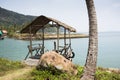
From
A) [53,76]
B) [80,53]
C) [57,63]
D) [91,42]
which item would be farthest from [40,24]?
[80,53]

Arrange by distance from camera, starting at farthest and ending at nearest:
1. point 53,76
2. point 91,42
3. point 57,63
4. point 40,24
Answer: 1. point 40,24
2. point 57,63
3. point 53,76
4. point 91,42

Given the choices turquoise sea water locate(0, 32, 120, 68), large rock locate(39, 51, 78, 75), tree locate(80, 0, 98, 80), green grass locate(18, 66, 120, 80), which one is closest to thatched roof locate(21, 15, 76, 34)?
large rock locate(39, 51, 78, 75)

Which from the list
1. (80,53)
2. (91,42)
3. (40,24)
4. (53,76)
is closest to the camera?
(91,42)

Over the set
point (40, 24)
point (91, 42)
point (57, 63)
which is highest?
point (40, 24)

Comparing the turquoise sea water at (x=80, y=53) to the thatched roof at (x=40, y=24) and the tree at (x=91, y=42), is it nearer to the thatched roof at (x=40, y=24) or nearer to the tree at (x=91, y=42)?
the thatched roof at (x=40, y=24)

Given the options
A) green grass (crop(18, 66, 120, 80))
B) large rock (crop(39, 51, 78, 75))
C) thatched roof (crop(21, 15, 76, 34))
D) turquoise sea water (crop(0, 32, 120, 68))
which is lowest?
turquoise sea water (crop(0, 32, 120, 68))

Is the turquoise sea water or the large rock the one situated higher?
the large rock

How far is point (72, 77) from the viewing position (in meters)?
13.9

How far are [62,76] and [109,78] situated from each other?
9.93 ft

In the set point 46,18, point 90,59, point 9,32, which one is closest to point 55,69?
point 90,59

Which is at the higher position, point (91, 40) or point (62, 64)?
point (91, 40)

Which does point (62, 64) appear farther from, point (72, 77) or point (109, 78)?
point (109, 78)

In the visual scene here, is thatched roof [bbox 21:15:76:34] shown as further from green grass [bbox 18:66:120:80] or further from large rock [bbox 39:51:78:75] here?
green grass [bbox 18:66:120:80]

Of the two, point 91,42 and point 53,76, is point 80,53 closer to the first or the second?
point 53,76
